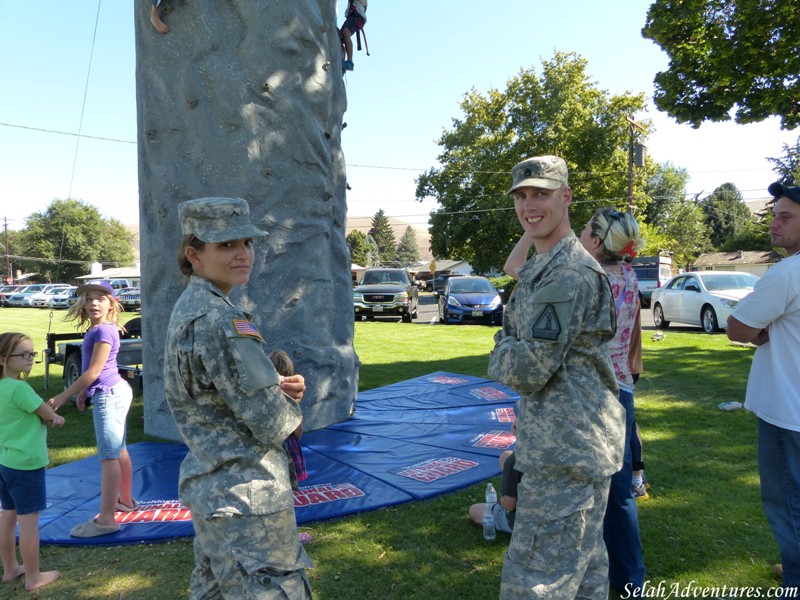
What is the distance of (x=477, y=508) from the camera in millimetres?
4164

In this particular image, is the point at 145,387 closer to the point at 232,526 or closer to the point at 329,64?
the point at 329,64

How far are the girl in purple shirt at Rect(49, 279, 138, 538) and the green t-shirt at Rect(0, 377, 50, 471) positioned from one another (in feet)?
2.05

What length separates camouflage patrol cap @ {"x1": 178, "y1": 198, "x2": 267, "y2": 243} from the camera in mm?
2150

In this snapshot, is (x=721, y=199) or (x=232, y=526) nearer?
(x=232, y=526)

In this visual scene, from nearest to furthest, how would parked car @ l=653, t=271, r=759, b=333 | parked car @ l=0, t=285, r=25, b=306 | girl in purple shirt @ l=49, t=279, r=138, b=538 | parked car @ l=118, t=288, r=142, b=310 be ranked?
girl in purple shirt @ l=49, t=279, r=138, b=538 < parked car @ l=653, t=271, r=759, b=333 < parked car @ l=118, t=288, r=142, b=310 < parked car @ l=0, t=285, r=25, b=306

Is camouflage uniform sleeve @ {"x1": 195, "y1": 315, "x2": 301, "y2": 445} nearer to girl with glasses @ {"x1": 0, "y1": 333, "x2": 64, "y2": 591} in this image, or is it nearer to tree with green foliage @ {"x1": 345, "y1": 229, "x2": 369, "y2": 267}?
girl with glasses @ {"x1": 0, "y1": 333, "x2": 64, "y2": 591}

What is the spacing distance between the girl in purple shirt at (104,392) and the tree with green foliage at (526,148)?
33.9 m

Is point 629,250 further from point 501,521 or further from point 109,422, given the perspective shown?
point 109,422

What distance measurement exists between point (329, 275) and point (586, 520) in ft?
17.6

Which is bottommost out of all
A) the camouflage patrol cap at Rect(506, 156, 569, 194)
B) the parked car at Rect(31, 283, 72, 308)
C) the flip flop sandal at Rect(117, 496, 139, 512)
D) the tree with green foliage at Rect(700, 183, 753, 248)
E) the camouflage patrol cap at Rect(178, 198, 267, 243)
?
the parked car at Rect(31, 283, 72, 308)

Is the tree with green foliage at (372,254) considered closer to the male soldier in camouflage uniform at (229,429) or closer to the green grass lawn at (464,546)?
the green grass lawn at (464,546)

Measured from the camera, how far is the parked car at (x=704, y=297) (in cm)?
1432

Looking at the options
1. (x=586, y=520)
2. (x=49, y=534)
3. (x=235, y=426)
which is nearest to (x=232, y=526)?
(x=235, y=426)

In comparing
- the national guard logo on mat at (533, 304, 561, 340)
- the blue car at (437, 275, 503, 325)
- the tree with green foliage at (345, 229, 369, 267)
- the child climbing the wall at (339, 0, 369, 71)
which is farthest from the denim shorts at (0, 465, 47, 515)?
the tree with green foliage at (345, 229, 369, 267)
